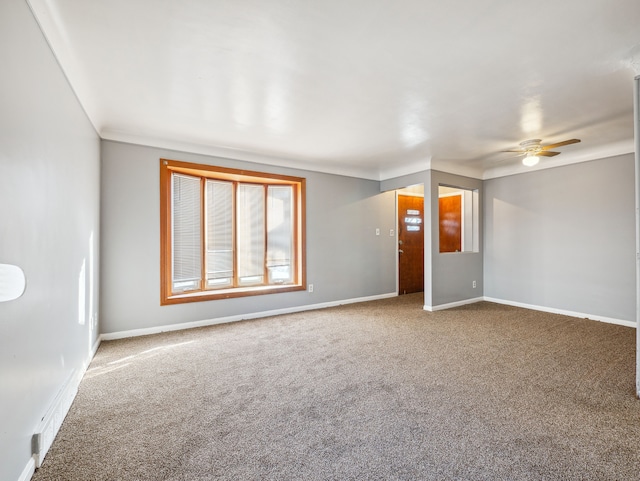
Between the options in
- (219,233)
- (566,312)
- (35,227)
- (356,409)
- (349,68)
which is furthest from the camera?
(566,312)

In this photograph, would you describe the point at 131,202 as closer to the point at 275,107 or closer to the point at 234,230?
the point at 234,230

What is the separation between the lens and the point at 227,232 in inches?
180

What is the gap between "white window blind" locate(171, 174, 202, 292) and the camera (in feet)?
13.3

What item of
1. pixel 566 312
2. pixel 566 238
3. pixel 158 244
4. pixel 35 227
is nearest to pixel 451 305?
pixel 566 312

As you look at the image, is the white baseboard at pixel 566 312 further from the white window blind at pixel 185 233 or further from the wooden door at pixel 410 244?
the white window blind at pixel 185 233

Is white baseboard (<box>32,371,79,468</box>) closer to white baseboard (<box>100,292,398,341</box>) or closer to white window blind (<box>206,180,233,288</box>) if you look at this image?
white baseboard (<box>100,292,398,341</box>)

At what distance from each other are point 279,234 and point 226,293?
1285 millimetres

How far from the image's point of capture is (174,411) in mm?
2084

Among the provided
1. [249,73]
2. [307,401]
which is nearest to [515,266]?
[307,401]

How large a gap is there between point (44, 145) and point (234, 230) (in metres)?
2.97

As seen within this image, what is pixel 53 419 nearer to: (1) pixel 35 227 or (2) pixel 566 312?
(1) pixel 35 227

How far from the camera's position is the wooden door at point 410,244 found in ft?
20.9

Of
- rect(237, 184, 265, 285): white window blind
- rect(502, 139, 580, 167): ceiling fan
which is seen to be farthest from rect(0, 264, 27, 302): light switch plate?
rect(502, 139, 580, 167): ceiling fan

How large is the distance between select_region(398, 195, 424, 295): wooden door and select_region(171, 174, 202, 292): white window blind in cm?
392
